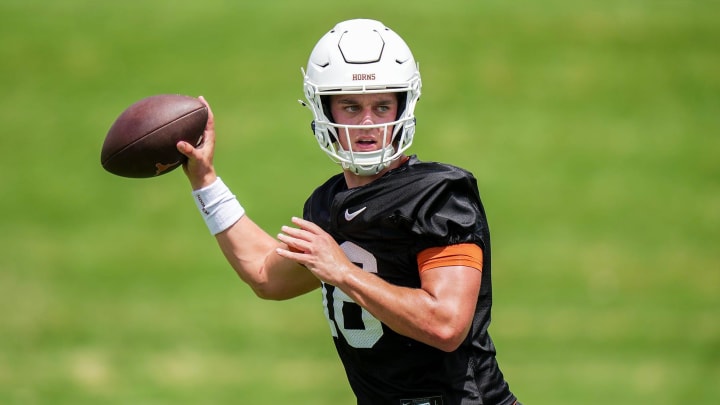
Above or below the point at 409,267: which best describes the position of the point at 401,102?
above

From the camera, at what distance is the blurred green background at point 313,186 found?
8.90 m

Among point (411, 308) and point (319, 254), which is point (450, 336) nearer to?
point (411, 308)

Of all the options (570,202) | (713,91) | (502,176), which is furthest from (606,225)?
(713,91)

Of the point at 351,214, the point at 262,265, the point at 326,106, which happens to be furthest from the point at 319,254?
the point at 262,265

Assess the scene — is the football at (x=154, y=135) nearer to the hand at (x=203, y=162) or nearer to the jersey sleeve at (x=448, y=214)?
the hand at (x=203, y=162)

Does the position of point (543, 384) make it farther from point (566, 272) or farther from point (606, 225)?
point (606, 225)

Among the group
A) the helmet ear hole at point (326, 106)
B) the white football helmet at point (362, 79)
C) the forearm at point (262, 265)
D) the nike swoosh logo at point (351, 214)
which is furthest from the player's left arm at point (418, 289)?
the forearm at point (262, 265)

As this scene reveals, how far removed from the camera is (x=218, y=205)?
14.5 ft

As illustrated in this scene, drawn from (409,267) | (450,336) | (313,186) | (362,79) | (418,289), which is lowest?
(450,336)

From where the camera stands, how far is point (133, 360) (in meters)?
8.98

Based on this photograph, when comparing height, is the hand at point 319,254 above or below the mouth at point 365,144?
below

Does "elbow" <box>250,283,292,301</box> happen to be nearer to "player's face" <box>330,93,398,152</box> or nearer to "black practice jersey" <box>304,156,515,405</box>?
"black practice jersey" <box>304,156,515,405</box>

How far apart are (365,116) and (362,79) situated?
13cm

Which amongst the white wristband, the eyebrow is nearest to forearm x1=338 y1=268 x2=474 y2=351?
the eyebrow
